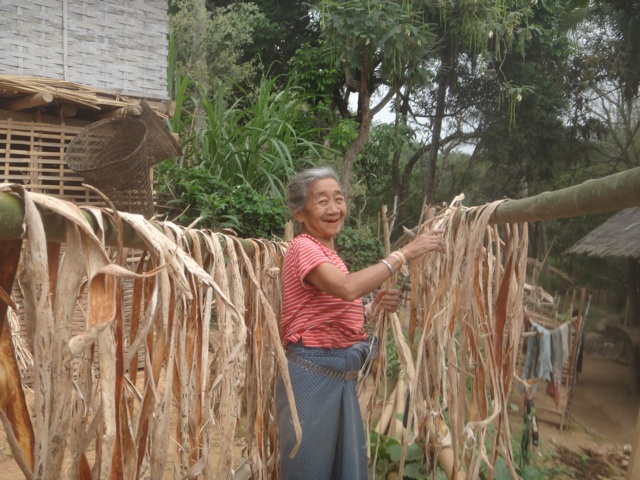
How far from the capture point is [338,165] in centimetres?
935

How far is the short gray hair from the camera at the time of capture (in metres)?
2.18

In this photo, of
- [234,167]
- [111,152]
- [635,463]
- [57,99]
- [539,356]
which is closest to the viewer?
[635,463]

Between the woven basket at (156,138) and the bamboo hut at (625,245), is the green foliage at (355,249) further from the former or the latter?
the woven basket at (156,138)

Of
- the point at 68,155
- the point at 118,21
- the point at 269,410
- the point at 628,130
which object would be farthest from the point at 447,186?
the point at 269,410

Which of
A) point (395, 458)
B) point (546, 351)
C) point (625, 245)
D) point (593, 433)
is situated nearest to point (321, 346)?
point (395, 458)

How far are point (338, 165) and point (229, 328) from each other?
786cm

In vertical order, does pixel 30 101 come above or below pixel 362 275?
above

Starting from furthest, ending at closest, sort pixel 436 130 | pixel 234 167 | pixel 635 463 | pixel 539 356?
pixel 436 130
pixel 234 167
pixel 539 356
pixel 635 463

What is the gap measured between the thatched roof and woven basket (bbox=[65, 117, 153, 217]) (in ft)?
15.9

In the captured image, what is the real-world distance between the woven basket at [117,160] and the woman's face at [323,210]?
334 cm

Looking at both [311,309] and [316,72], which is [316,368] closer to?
[311,309]

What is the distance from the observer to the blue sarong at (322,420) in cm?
204

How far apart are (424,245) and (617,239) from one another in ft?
21.1

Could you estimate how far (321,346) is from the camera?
207 centimetres
